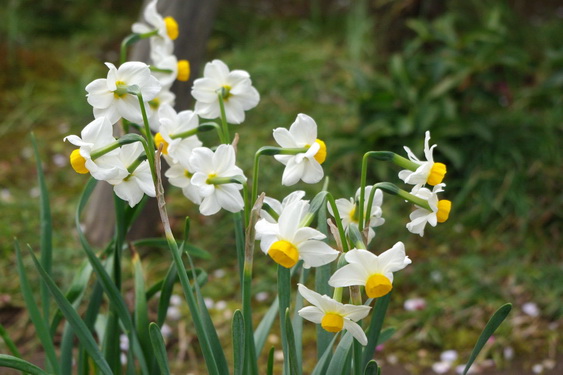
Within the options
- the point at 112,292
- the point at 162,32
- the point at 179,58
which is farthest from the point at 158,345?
the point at 179,58

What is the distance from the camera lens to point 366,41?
373 cm

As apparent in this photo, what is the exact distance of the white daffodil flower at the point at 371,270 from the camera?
0.94m

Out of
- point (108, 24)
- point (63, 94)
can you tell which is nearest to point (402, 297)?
point (63, 94)

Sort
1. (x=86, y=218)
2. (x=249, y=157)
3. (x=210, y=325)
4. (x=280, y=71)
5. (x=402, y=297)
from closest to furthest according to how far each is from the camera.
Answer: (x=210, y=325) < (x=402, y=297) < (x=86, y=218) < (x=249, y=157) < (x=280, y=71)

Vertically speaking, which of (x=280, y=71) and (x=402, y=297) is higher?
(x=280, y=71)

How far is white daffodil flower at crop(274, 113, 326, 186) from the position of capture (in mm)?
1012

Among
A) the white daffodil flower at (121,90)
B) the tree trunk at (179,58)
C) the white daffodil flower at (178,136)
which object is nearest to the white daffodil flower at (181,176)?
the white daffodil flower at (178,136)

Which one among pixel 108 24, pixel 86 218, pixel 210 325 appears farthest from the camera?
pixel 108 24

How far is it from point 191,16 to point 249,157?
0.77m

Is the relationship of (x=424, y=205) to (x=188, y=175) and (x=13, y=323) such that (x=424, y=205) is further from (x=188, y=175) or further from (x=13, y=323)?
(x=13, y=323)

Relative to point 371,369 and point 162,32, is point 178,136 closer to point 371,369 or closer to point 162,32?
point 162,32

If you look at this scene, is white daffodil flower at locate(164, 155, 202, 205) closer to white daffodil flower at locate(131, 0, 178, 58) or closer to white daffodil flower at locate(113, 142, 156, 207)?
white daffodil flower at locate(113, 142, 156, 207)

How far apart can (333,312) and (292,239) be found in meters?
0.12

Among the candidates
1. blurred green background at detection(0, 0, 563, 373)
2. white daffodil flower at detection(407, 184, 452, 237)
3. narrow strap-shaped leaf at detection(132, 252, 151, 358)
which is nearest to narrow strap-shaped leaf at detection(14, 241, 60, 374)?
narrow strap-shaped leaf at detection(132, 252, 151, 358)
